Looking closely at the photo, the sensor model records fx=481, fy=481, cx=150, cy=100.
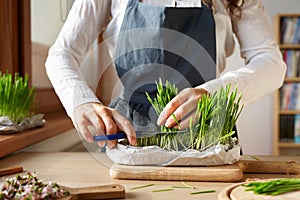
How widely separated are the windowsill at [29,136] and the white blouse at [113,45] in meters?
0.22

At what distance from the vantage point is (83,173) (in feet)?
3.10

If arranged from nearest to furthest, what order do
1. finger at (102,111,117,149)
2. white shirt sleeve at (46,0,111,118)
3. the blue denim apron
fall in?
finger at (102,111,117,149), white shirt sleeve at (46,0,111,118), the blue denim apron

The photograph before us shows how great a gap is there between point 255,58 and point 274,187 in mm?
521

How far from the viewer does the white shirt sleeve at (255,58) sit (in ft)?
3.56

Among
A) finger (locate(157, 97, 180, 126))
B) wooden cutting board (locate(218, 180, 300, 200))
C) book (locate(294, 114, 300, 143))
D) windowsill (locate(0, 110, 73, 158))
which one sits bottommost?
book (locate(294, 114, 300, 143))

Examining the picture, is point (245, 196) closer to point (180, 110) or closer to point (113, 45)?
point (180, 110)

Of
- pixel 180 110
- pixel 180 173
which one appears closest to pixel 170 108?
pixel 180 110

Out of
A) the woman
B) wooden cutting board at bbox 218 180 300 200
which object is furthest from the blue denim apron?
wooden cutting board at bbox 218 180 300 200

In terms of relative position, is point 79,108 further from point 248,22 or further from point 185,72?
point 248,22

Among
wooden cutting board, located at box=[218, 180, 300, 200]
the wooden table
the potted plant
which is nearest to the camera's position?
wooden cutting board, located at box=[218, 180, 300, 200]

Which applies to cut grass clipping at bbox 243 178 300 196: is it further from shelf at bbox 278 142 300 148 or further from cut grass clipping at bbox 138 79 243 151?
shelf at bbox 278 142 300 148

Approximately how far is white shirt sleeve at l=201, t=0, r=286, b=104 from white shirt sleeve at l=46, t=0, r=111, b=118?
1.05ft

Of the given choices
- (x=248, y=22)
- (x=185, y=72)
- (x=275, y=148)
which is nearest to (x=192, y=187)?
(x=185, y=72)

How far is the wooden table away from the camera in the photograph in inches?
31.3
